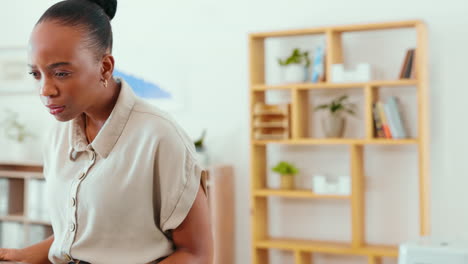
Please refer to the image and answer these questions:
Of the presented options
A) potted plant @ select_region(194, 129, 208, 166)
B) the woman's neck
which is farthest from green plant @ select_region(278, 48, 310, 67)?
the woman's neck

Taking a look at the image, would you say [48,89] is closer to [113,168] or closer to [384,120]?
[113,168]

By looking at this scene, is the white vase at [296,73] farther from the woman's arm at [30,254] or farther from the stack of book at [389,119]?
the woman's arm at [30,254]

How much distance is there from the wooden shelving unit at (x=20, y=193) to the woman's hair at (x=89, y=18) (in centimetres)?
314

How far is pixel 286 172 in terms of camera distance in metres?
3.65

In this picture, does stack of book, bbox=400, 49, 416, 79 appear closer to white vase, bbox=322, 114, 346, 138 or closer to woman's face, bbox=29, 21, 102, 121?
white vase, bbox=322, 114, 346, 138

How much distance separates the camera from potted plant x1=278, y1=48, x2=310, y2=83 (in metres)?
3.56

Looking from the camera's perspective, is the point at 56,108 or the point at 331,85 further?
the point at 331,85

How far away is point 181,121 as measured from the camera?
4.07m

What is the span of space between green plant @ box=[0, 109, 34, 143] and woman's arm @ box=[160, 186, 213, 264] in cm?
352

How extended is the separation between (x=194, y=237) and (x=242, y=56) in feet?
9.60

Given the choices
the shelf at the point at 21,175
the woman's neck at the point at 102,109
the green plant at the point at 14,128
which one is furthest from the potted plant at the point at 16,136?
the woman's neck at the point at 102,109

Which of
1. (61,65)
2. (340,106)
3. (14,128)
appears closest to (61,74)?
(61,65)

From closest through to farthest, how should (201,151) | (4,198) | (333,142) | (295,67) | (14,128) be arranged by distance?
(333,142), (295,67), (201,151), (4,198), (14,128)

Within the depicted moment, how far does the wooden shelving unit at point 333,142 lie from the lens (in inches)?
129
